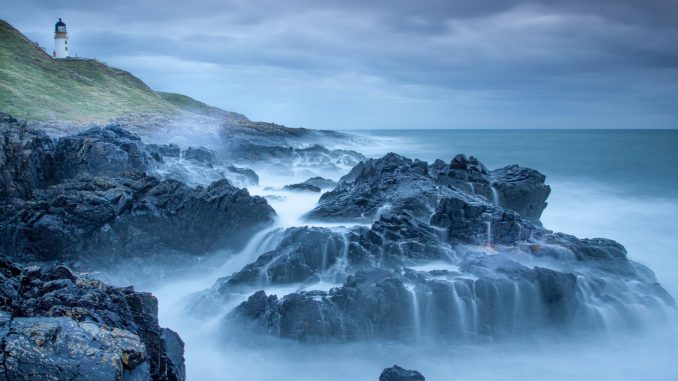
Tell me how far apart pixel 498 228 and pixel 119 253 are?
476 inches

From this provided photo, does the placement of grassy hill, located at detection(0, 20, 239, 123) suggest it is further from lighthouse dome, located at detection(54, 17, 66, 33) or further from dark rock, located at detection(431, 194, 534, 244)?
dark rock, located at detection(431, 194, 534, 244)

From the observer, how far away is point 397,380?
10.9 metres

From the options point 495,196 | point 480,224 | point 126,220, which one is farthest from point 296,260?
point 495,196

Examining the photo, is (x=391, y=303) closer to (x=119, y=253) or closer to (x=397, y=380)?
(x=397, y=380)

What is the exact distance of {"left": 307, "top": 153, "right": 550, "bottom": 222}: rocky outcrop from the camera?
20.7 m

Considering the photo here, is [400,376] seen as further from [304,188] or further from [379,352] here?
[304,188]

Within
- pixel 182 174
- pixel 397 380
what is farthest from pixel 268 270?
pixel 182 174

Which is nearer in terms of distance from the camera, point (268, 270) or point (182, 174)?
point (268, 270)

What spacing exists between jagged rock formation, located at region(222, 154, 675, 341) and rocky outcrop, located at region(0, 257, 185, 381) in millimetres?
6067

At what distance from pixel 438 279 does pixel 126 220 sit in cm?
1012

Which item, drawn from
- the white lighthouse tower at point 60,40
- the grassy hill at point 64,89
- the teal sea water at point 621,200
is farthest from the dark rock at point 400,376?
the white lighthouse tower at point 60,40

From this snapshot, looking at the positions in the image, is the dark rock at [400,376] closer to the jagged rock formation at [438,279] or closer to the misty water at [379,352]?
the misty water at [379,352]

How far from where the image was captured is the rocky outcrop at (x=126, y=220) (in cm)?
1680

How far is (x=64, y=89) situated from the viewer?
171 ft
